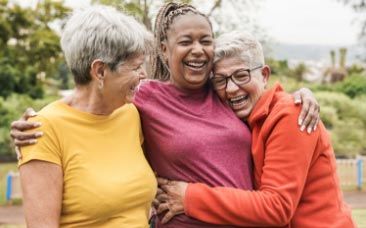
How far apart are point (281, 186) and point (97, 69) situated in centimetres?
89

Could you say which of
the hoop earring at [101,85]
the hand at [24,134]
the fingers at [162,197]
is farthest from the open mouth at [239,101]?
the hand at [24,134]

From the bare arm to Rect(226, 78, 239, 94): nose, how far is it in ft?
A: 2.89

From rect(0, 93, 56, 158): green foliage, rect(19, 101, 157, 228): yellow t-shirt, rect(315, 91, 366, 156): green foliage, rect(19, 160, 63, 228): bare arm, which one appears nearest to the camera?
rect(19, 160, 63, 228): bare arm

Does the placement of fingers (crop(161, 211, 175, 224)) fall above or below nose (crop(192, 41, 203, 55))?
below

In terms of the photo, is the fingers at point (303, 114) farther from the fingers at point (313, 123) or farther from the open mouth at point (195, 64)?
the open mouth at point (195, 64)

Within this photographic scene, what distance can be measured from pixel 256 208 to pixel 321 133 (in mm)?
436

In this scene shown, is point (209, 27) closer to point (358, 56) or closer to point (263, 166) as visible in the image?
point (263, 166)

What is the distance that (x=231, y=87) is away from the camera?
271 cm

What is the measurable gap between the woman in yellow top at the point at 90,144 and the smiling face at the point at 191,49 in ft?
0.88

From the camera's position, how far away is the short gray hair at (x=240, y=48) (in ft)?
8.89

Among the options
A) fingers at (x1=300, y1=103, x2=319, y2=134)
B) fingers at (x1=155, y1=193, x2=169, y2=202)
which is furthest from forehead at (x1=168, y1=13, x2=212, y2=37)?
fingers at (x1=155, y1=193, x2=169, y2=202)

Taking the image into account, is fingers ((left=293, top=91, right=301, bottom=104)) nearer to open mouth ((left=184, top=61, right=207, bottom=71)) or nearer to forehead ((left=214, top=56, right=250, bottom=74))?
forehead ((left=214, top=56, right=250, bottom=74))

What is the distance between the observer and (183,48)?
268 centimetres

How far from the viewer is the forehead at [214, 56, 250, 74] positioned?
8.89ft
